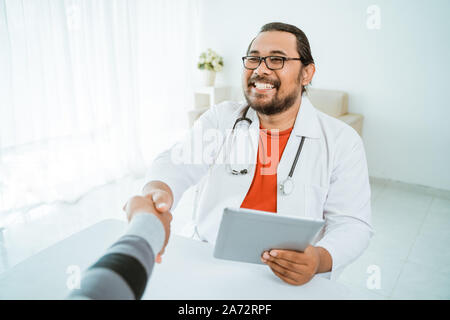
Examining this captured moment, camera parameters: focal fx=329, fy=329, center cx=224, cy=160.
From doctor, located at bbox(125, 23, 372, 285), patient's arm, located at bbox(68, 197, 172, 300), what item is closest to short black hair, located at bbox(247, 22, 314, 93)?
doctor, located at bbox(125, 23, 372, 285)

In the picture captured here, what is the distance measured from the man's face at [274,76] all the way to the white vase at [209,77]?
9.44 ft

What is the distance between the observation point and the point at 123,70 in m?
3.24

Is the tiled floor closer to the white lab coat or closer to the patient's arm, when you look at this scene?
the white lab coat

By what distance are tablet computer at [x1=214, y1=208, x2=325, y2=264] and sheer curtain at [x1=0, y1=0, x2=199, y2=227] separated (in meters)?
2.29

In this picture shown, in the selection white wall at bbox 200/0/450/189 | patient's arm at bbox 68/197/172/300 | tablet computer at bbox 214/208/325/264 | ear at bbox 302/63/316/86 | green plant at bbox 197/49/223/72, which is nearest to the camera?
patient's arm at bbox 68/197/172/300

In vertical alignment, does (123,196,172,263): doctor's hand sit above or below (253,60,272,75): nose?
below

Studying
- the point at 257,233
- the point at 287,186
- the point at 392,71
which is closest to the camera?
the point at 257,233

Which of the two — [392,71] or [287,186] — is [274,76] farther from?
[392,71]

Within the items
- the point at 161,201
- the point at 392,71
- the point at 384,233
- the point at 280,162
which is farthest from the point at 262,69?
the point at 392,71

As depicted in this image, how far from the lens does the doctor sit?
1.17 metres

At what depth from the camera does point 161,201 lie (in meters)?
0.98

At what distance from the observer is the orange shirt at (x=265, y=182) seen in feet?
4.06

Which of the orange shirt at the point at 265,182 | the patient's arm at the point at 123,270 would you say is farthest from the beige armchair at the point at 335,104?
the patient's arm at the point at 123,270

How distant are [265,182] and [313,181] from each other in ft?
0.58
